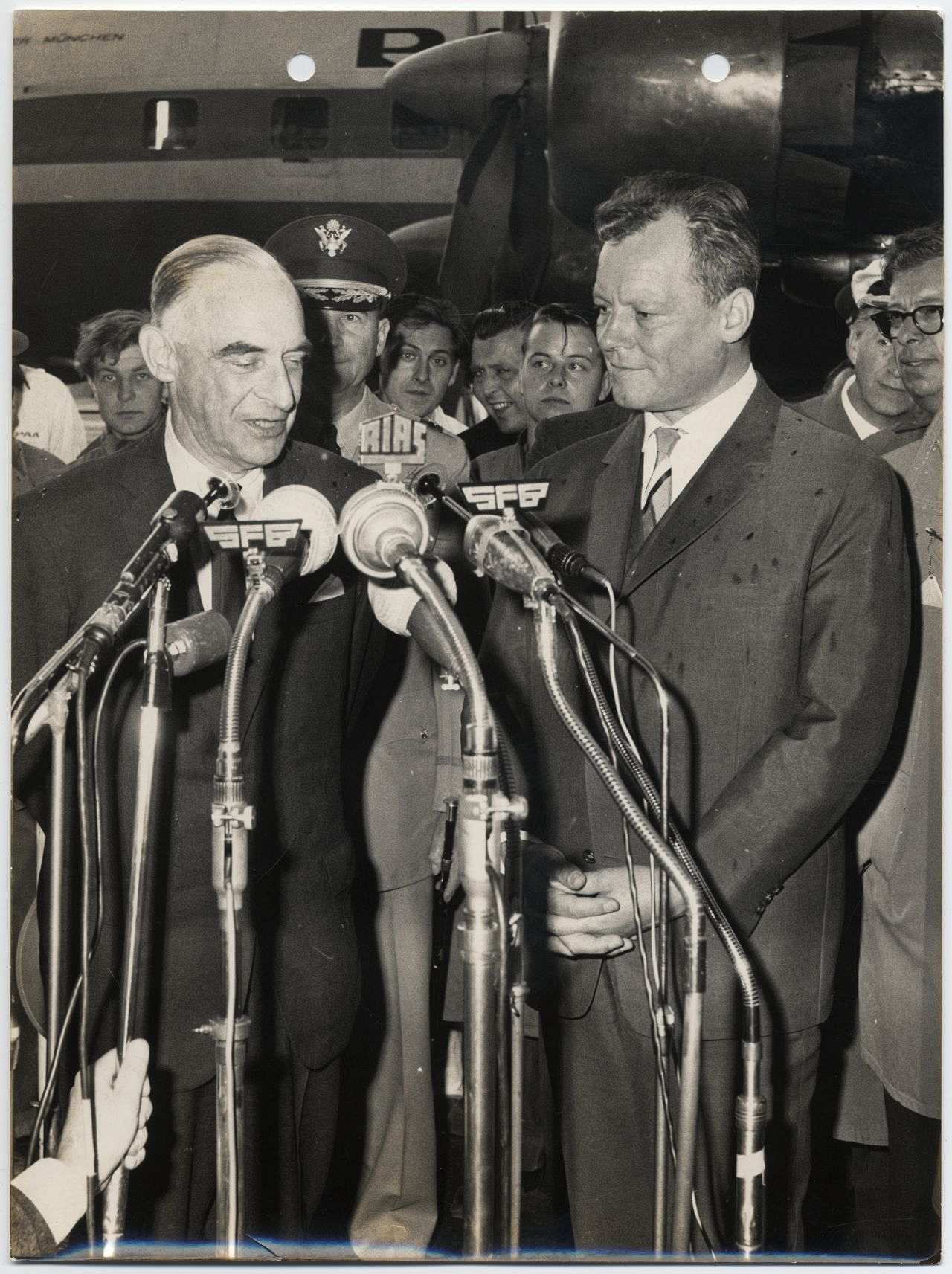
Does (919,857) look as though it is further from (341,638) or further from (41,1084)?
(41,1084)

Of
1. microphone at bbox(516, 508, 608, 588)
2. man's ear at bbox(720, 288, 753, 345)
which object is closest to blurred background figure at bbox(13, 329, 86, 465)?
microphone at bbox(516, 508, 608, 588)

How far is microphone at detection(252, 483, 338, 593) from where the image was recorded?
1.66 metres

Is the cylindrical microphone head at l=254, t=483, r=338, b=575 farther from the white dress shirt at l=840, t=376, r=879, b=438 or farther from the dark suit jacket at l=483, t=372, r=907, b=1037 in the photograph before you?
the white dress shirt at l=840, t=376, r=879, b=438

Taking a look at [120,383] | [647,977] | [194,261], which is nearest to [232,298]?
[194,261]

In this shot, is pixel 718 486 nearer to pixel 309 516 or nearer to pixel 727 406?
pixel 727 406

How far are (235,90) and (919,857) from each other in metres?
1.36

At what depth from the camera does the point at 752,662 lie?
1.71 m

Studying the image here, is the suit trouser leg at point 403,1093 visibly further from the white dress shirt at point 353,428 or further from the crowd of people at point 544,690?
the white dress shirt at point 353,428

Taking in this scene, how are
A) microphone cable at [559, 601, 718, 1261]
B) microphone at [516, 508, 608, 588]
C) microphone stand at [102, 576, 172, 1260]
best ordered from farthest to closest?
1. microphone cable at [559, 601, 718, 1261]
2. microphone stand at [102, 576, 172, 1260]
3. microphone at [516, 508, 608, 588]

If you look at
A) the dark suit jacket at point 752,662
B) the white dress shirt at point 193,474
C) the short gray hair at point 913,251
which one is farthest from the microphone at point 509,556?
the short gray hair at point 913,251

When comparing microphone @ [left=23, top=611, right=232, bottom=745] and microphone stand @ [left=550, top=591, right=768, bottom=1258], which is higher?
microphone @ [left=23, top=611, right=232, bottom=745]

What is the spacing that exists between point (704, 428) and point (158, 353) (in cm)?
70

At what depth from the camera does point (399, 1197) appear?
181 centimetres

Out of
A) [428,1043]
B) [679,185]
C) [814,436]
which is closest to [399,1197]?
[428,1043]
